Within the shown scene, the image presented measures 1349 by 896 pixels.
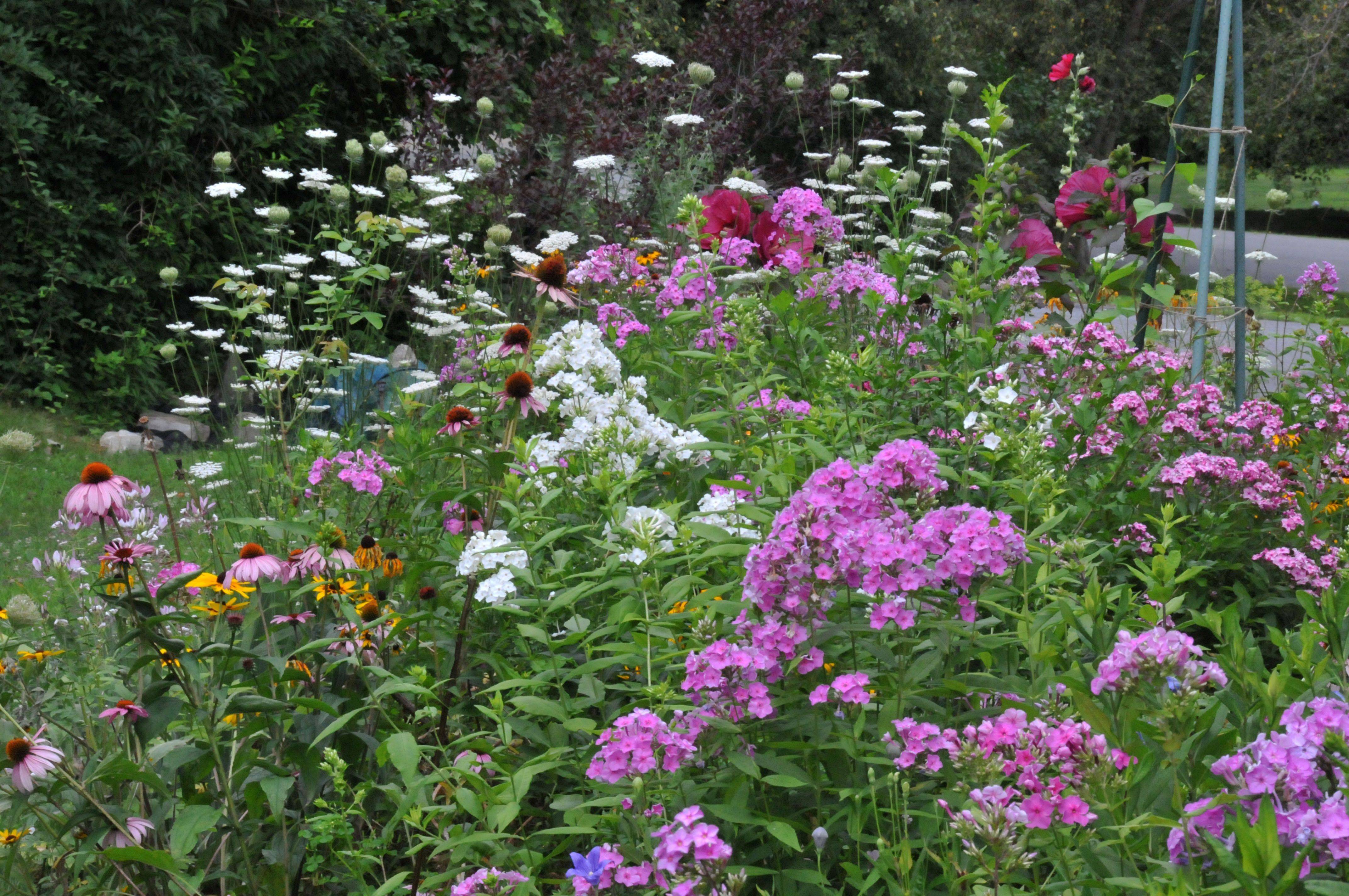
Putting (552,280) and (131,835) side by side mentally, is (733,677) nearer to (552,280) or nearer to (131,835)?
(131,835)

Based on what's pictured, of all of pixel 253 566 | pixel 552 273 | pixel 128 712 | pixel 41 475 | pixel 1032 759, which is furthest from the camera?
pixel 41 475

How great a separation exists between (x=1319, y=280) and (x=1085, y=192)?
117cm

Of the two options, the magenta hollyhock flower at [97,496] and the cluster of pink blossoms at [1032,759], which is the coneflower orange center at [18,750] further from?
the cluster of pink blossoms at [1032,759]

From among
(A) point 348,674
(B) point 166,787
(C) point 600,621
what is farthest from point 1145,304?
(B) point 166,787

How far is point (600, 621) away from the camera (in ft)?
7.61

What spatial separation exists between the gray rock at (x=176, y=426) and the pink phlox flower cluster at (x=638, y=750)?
5855mm

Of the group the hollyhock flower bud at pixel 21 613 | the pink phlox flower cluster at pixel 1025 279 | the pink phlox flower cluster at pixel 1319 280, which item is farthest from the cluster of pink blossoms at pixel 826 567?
the pink phlox flower cluster at pixel 1319 280

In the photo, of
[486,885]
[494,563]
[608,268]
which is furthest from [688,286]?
[486,885]

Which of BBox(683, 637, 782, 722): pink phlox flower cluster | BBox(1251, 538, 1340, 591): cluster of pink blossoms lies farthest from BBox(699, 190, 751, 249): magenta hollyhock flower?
BBox(683, 637, 782, 722): pink phlox flower cluster

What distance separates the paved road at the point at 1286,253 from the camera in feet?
42.9

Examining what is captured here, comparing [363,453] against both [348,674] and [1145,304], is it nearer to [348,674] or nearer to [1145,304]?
[348,674]

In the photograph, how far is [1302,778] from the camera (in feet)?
3.80

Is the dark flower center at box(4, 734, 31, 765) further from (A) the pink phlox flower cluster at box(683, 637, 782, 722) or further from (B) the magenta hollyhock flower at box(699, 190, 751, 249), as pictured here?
(B) the magenta hollyhock flower at box(699, 190, 751, 249)

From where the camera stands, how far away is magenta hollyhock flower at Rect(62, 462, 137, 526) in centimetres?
195
